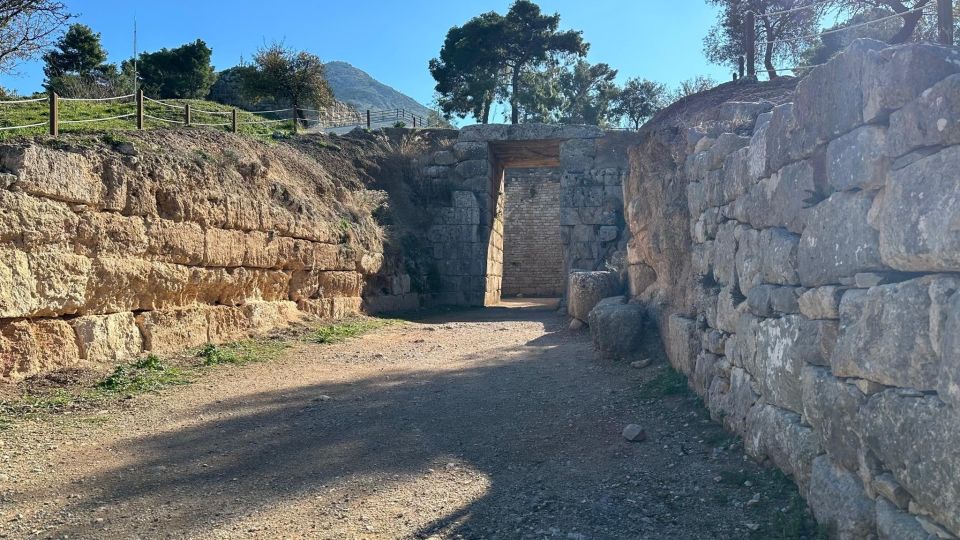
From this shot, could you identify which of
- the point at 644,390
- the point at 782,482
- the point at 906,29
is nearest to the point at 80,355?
the point at 644,390

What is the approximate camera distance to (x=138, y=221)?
26.9ft

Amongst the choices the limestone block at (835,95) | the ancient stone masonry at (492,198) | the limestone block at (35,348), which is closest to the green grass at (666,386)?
the limestone block at (835,95)

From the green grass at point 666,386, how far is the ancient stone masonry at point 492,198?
10.6 metres

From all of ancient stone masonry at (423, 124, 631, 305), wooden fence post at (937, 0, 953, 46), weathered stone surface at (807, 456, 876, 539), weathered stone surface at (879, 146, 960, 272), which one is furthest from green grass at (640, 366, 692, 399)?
ancient stone masonry at (423, 124, 631, 305)

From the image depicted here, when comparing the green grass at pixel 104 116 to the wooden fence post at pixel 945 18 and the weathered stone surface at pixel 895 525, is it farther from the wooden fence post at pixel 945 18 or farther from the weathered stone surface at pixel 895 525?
the weathered stone surface at pixel 895 525

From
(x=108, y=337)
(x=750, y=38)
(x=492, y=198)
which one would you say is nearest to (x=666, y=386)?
(x=108, y=337)

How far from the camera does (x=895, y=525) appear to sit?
103 inches

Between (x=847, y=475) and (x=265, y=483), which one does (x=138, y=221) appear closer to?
(x=265, y=483)

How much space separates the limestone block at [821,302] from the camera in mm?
3365

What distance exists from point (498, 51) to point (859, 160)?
35213 millimetres

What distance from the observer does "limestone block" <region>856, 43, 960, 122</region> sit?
2734 millimetres

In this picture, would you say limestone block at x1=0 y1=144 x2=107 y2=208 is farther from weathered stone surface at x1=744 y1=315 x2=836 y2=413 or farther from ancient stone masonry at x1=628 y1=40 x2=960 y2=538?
weathered stone surface at x1=744 y1=315 x2=836 y2=413

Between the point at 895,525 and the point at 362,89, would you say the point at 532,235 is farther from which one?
the point at 362,89

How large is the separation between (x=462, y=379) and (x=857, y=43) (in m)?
5.52
